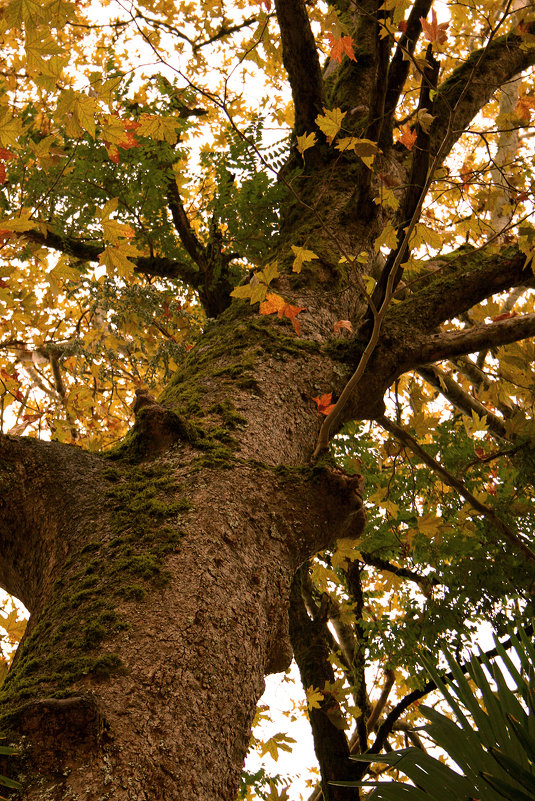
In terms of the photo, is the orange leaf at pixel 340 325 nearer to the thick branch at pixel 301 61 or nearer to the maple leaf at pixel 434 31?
the maple leaf at pixel 434 31

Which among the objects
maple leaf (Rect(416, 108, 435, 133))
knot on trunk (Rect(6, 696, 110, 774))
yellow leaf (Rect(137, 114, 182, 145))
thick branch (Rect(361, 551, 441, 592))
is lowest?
knot on trunk (Rect(6, 696, 110, 774))

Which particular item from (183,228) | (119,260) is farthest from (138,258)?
(119,260)

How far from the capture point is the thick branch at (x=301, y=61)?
8.86ft

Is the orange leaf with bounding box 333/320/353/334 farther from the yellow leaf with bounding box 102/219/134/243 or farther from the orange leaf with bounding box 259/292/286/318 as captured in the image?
the yellow leaf with bounding box 102/219/134/243

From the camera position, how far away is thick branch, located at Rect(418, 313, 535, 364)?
211 cm

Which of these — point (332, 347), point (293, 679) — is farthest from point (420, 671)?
point (293, 679)

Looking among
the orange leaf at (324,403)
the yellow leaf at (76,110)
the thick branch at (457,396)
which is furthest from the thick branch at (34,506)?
the thick branch at (457,396)

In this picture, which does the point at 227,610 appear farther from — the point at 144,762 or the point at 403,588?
the point at 403,588

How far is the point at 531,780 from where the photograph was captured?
0.87 m

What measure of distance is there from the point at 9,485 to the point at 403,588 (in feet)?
6.53

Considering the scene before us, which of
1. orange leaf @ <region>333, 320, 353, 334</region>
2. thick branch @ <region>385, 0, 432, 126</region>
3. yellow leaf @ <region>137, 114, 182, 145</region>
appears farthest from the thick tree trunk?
thick branch @ <region>385, 0, 432, 126</region>

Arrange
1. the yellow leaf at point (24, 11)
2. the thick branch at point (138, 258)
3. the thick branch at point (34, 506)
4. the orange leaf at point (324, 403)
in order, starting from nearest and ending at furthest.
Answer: the thick branch at point (34, 506) → the yellow leaf at point (24, 11) → the orange leaf at point (324, 403) → the thick branch at point (138, 258)

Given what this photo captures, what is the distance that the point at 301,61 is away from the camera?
9.37 ft

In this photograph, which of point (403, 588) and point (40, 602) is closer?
point (40, 602)
